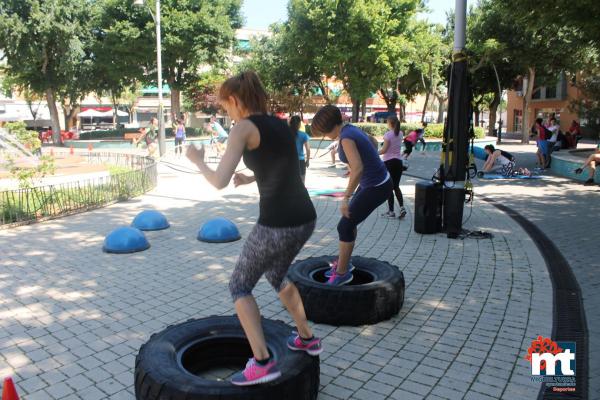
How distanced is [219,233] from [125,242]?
1.34 meters

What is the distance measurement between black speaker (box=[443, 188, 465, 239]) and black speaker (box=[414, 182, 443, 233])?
0.19m

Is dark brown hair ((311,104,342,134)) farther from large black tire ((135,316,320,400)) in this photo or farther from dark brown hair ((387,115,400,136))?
dark brown hair ((387,115,400,136))

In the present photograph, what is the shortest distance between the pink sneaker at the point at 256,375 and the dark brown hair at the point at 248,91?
1.45 m

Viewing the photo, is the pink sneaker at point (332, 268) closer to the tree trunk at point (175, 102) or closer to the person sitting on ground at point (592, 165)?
the person sitting on ground at point (592, 165)

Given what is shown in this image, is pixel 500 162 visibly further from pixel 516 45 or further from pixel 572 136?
pixel 516 45

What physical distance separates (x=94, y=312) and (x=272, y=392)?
2711 millimetres

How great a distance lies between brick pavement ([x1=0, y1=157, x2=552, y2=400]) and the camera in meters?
3.45

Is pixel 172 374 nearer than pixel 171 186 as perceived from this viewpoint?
Yes

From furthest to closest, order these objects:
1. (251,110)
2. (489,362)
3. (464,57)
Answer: (464,57)
(489,362)
(251,110)

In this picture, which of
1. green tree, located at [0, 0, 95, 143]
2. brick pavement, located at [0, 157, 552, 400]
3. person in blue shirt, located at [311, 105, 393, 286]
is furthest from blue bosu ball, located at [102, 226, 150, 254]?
green tree, located at [0, 0, 95, 143]

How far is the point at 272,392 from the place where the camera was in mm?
2719

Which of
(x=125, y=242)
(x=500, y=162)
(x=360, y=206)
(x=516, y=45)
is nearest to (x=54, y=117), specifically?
(x=516, y=45)

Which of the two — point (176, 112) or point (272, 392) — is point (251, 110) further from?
point (176, 112)

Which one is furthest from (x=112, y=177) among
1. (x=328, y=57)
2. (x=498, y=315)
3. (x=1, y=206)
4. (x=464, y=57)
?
(x=328, y=57)
